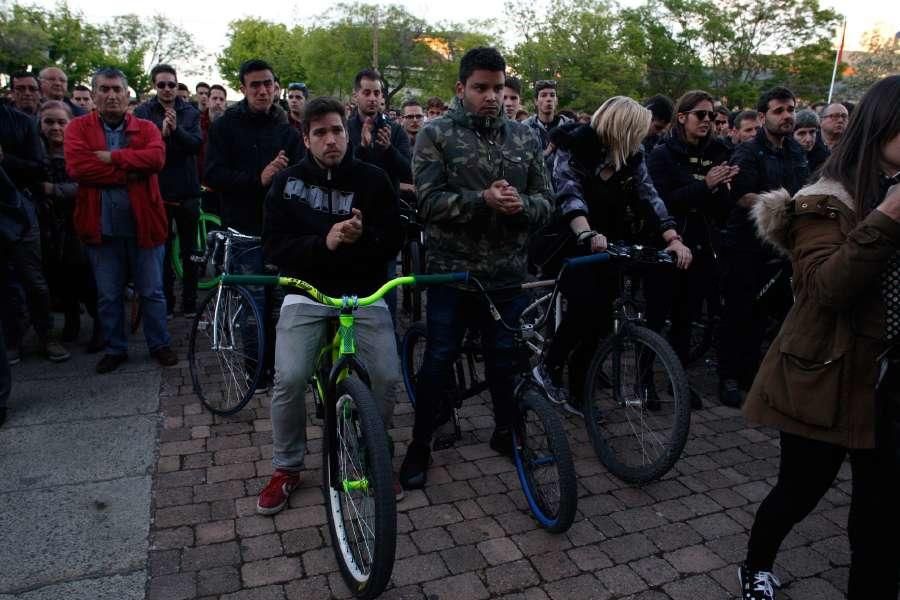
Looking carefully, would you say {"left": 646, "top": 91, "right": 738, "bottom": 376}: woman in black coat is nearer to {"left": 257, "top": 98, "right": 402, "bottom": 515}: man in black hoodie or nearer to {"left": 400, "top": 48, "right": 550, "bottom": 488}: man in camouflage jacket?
{"left": 400, "top": 48, "right": 550, "bottom": 488}: man in camouflage jacket

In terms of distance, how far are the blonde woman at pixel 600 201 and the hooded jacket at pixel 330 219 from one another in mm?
1261

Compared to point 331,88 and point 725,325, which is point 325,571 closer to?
point 725,325

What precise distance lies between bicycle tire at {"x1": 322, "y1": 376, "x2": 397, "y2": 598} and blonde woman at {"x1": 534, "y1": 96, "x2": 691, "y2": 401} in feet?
4.94

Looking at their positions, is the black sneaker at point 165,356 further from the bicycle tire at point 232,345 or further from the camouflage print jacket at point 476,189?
the camouflage print jacket at point 476,189

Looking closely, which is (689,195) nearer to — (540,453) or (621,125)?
(621,125)

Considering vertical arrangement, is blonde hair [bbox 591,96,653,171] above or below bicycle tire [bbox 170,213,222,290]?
above

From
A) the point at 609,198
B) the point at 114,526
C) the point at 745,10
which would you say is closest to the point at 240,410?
the point at 114,526

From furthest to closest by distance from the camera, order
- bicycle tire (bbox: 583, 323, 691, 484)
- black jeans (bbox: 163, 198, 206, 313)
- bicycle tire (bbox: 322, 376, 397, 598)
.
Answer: black jeans (bbox: 163, 198, 206, 313), bicycle tire (bbox: 583, 323, 691, 484), bicycle tire (bbox: 322, 376, 397, 598)

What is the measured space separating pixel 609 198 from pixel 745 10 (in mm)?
44376

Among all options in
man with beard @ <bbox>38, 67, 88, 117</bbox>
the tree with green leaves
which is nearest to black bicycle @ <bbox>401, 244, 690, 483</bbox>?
man with beard @ <bbox>38, 67, 88, 117</bbox>

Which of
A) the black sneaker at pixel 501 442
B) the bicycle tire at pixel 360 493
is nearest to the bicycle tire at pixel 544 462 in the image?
the black sneaker at pixel 501 442

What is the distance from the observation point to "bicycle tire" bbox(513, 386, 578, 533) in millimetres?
3137

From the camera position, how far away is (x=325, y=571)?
9.98 feet

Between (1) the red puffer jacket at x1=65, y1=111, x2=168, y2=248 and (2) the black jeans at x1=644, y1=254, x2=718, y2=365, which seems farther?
(1) the red puffer jacket at x1=65, y1=111, x2=168, y2=248
